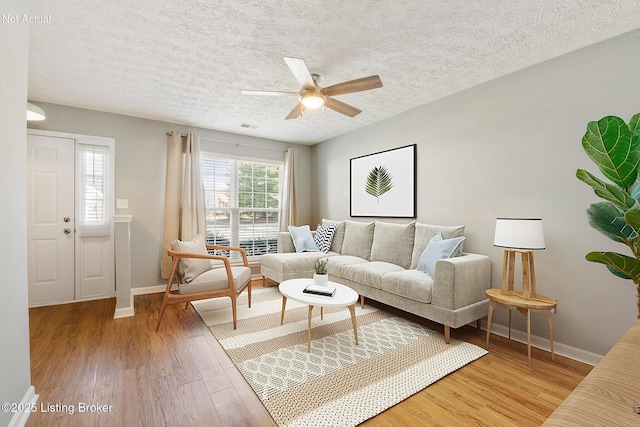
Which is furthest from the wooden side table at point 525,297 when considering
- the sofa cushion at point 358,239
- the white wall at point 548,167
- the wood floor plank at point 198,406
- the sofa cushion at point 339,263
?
the wood floor plank at point 198,406

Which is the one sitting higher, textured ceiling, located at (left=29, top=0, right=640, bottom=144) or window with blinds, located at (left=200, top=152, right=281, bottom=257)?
textured ceiling, located at (left=29, top=0, right=640, bottom=144)

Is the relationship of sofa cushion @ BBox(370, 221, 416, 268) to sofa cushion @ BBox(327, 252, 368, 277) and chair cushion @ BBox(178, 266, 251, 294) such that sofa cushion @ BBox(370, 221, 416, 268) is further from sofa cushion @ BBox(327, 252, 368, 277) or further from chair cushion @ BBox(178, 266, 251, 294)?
chair cushion @ BBox(178, 266, 251, 294)

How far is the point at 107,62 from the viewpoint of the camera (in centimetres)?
253

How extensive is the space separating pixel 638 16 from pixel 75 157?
564cm

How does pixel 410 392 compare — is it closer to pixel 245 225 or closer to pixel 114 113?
pixel 245 225

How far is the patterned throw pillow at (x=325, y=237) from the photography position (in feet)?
14.8

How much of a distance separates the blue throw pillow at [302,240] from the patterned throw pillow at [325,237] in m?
0.10

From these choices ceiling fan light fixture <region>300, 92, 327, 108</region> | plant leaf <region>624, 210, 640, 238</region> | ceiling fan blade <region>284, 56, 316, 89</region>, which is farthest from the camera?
ceiling fan light fixture <region>300, 92, 327, 108</region>

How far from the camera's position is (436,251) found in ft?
9.65

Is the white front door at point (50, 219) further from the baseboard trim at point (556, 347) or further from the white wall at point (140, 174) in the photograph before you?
the baseboard trim at point (556, 347)

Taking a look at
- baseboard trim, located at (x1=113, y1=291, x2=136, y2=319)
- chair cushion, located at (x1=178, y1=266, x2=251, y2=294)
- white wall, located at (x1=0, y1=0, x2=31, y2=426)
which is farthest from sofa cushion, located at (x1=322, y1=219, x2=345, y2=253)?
white wall, located at (x1=0, y1=0, x2=31, y2=426)

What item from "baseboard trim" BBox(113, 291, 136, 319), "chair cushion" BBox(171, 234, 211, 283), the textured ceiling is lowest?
"baseboard trim" BBox(113, 291, 136, 319)

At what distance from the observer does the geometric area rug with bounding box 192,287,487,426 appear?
1729 mm

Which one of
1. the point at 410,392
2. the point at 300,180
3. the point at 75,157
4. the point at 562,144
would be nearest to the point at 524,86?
the point at 562,144
